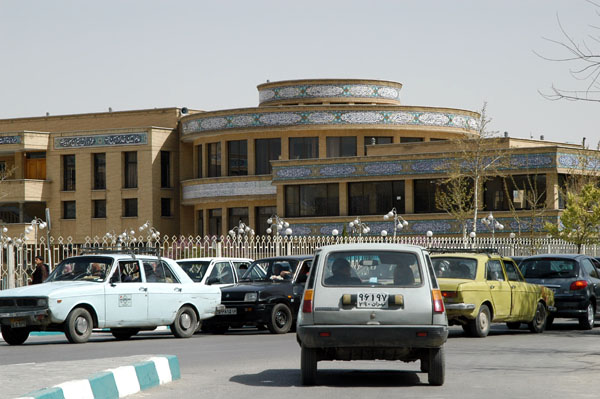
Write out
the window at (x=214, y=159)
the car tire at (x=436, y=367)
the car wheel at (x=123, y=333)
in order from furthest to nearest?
1. the window at (x=214, y=159)
2. the car wheel at (x=123, y=333)
3. the car tire at (x=436, y=367)

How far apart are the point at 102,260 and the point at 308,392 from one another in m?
9.19

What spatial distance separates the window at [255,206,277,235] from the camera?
213 feet

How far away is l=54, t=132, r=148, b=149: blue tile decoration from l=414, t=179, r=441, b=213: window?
751 inches

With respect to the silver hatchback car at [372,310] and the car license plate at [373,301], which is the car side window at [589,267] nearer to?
the silver hatchback car at [372,310]

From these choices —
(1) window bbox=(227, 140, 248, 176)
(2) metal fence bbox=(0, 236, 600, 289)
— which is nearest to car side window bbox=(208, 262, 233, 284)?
(2) metal fence bbox=(0, 236, 600, 289)

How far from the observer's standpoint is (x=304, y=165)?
60.6 m

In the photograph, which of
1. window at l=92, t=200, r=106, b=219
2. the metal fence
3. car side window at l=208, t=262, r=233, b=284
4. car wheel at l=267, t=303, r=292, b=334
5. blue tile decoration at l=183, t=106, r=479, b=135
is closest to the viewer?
car wheel at l=267, t=303, r=292, b=334

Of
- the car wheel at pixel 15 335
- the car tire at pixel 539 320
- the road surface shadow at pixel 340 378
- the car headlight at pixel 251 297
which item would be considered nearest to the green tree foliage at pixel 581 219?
the car tire at pixel 539 320

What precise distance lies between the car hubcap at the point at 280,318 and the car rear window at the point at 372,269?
9.82 m

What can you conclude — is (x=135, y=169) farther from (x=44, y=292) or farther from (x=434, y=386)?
(x=434, y=386)

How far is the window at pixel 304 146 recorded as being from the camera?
64250 mm

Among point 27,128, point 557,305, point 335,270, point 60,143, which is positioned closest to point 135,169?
point 60,143

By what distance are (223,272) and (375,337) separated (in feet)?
42.5

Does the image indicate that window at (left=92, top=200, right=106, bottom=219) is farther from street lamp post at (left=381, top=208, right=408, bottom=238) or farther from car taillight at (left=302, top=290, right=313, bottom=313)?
car taillight at (left=302, top=290, right=313, bottom=313)
